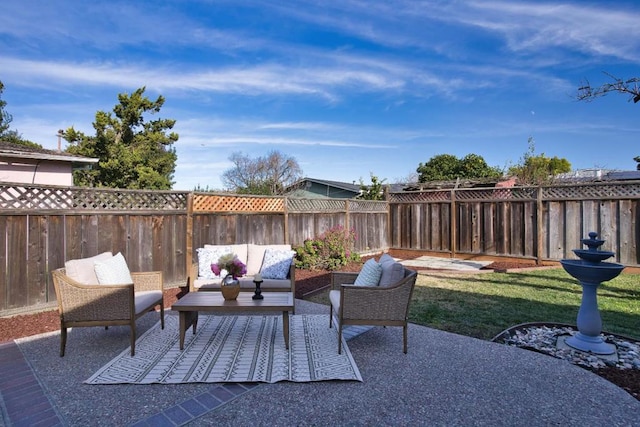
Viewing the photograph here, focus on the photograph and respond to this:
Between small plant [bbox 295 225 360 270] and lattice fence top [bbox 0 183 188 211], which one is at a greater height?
lattice fence top [bbox 0 183 188 211]

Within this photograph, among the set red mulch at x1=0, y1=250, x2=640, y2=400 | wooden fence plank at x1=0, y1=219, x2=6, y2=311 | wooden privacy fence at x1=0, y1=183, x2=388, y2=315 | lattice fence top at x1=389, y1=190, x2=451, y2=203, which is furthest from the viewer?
lattice fence top at x1=389, y1=190, x2=451, y2=203

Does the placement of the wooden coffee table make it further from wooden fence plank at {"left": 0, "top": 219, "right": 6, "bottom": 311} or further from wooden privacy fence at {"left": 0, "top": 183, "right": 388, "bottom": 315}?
wooden fence plank at {"left": 0, "top": 219, "right": 6, "bottom": 311}

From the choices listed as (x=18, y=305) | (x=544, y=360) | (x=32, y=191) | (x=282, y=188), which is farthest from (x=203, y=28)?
(x=282, y=188)

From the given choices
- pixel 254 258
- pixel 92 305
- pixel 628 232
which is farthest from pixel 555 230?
pixel 92 305

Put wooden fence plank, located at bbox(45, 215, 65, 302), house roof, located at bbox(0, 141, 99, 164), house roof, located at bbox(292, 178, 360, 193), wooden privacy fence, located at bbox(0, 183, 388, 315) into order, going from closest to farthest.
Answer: wooden privacy fence, located at bbox(0, 183, 388, 315)
wooden fence plank, located at bbox(45, 215, 65, 302)
house roof, located at bbox(0, 141, 99, 164)
house roof, located at bbox(292, 178, 360, 193)

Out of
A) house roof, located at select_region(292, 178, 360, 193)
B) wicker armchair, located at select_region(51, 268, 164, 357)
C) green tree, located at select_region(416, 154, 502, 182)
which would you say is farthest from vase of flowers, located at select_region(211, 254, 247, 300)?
green tree, located at select_region(416, 154, 502, 182)

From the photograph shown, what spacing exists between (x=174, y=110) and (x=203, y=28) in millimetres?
7256

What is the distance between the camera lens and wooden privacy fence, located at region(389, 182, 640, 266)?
7.62 metres

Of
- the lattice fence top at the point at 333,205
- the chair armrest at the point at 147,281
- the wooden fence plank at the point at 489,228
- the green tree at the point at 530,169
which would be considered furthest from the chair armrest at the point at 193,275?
the green tree at the point at 530,169

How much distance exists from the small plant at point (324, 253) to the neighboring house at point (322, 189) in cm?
1096

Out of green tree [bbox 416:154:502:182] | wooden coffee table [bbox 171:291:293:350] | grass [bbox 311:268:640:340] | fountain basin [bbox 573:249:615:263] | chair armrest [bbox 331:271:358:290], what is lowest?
grass [bbox 311:268:640:340]

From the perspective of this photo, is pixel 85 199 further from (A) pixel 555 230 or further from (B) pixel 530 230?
(A) pixel 555 230

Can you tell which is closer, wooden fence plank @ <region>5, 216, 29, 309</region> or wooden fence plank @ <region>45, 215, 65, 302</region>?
wooden fence plank @ <region>5, 216, 29, 309</region>

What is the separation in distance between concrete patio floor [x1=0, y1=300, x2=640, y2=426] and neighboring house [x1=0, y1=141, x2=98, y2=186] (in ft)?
21.9
